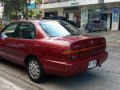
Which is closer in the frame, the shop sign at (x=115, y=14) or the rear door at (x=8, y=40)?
the rear door at (x=8, y=40)

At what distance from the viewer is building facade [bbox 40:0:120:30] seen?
2359 centimetres

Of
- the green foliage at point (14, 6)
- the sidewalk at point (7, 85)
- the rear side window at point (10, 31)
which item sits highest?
the green foliage at point (14, 6)

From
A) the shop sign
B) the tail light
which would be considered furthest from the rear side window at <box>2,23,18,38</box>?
the shop sign

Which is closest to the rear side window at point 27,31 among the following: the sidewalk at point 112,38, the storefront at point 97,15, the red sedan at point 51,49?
the red sedan at point 51,49

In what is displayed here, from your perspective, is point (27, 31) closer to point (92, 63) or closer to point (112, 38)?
point (92, 63)

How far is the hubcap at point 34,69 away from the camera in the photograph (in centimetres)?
547

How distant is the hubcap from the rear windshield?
2.64 ft

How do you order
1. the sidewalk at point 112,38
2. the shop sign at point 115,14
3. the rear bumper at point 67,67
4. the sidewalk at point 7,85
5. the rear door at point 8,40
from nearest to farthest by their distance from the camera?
the rear bumper at point 67,67
the sidewalk at point 7,85
the rear door at point 8,40
the sidewalk at point 112,38
the shop sign at point 115,14

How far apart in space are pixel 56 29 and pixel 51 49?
0.87 meters

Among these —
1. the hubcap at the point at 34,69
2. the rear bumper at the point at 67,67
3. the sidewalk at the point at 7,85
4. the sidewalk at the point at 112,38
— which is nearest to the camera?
the rear bumper at the point at 67,67

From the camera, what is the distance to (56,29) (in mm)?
5707

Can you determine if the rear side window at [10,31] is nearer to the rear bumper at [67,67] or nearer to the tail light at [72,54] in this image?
the rear bumper at [67,67]

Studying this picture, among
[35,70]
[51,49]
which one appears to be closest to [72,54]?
[51,49]

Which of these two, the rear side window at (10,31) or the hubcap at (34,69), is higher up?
the rear side window at (10,31)
